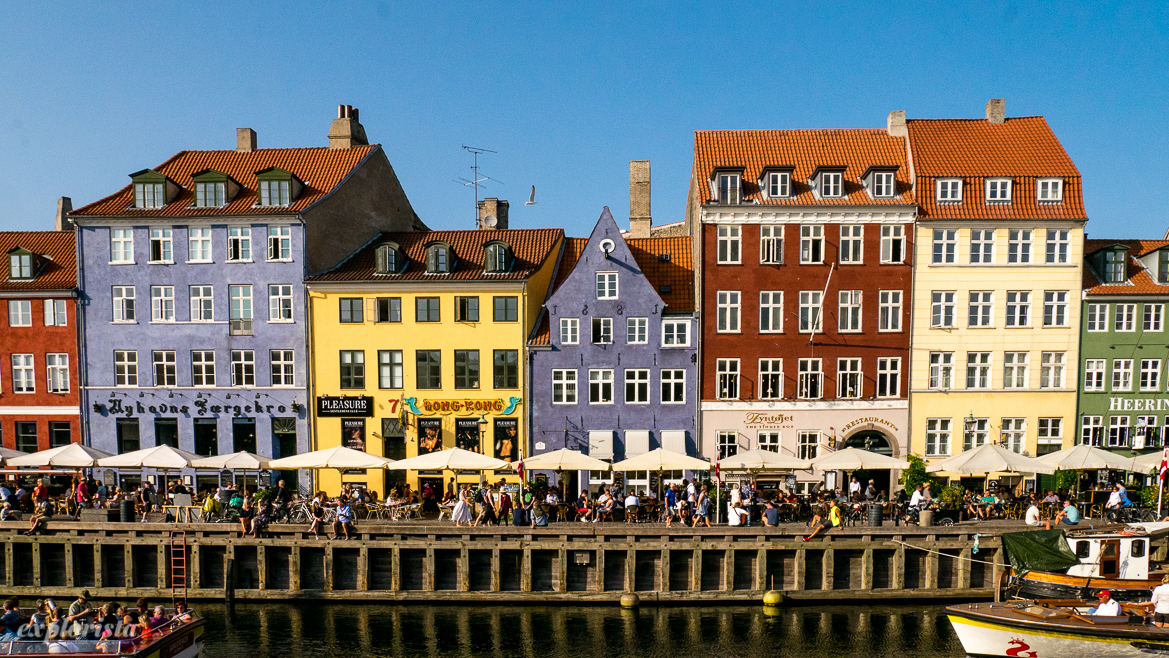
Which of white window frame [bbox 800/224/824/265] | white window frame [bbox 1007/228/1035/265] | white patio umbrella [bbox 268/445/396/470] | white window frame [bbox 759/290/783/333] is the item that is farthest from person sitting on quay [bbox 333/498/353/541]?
white window frame [bbox 1007/228/1035/265]

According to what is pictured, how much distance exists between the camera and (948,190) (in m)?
37.9

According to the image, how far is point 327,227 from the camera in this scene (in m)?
39.9

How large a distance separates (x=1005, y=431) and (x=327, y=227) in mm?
37112

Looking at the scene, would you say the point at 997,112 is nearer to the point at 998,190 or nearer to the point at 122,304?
the point at 998,190

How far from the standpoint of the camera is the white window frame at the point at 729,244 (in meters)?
38.1

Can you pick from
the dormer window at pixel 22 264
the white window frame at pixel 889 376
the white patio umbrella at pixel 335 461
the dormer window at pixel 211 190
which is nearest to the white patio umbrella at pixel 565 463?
the white patio umbrella at pixel 335 461

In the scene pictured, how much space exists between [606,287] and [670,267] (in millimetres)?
4665

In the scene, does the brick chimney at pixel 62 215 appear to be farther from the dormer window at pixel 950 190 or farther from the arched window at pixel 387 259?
the dormer window at pixel 950 190

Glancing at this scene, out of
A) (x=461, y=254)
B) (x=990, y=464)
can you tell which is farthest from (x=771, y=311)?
(x=461, y=254)

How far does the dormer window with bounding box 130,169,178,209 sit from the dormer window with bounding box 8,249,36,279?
6.49 m

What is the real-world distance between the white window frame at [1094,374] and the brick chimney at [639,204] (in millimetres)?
24095

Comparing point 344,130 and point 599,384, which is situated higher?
point 344,130

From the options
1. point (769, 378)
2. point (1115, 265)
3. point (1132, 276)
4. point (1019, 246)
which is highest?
point (1019, 246)

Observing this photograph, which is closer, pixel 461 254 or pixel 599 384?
pixel 599 384
